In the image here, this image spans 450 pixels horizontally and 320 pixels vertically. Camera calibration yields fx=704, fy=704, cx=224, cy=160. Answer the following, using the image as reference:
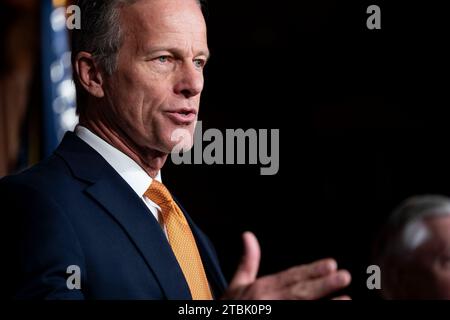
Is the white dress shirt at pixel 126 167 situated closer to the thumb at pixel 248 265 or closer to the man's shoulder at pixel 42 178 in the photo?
the man's shoulder at pixel 42 178

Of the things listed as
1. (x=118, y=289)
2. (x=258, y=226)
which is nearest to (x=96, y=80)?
(x=118, y=289)

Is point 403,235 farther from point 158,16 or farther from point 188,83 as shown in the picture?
point 158,16

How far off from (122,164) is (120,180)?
0.05 m

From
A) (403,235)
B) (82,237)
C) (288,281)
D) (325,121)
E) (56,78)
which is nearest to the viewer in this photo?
(288,281)

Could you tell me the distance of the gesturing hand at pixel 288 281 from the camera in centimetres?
86

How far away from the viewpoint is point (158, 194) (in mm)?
1201

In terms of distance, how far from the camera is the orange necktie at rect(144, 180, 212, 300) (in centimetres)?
116

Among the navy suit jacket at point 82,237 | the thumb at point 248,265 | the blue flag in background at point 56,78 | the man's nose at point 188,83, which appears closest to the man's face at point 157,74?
the man's nose at point 188,83

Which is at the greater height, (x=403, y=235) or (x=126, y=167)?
(x=126, y=167)

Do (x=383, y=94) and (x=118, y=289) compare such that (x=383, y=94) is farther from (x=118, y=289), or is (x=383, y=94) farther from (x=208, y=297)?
(x=118, y=289)

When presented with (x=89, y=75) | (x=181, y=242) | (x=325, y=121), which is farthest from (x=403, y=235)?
(x=325, y=121)

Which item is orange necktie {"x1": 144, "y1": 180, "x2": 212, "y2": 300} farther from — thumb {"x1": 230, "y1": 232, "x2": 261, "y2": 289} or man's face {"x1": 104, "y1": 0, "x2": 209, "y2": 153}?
thumb {"x1": 230, "y1": 232, "x2": 261, "y2": 289}

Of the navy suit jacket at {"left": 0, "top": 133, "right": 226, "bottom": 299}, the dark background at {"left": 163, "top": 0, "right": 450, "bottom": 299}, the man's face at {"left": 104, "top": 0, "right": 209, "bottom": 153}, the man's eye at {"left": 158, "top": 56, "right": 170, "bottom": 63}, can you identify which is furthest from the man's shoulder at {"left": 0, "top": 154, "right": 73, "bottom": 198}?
the dark background at {"left": 163, "top": 0, "right": 450, "bottom": 299}

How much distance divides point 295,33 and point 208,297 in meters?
1.17
